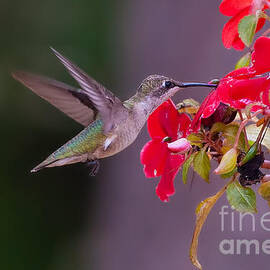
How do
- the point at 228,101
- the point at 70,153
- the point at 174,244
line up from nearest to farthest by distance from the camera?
1. the point at 228,101
2. the point at 70,153
3. the point at 174,244

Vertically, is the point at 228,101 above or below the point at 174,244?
above

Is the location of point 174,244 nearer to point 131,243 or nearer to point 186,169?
point 131,243

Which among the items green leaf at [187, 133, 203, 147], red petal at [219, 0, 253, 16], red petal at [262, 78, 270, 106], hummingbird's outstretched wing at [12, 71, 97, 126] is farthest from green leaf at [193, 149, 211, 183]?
hummingbird's outstretched wing at [12, 71, 97, 126]

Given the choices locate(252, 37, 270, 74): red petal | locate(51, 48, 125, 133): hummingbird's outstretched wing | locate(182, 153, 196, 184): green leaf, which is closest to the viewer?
locate(252, 37, 270, 74): red petal

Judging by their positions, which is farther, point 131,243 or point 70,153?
point 131,243

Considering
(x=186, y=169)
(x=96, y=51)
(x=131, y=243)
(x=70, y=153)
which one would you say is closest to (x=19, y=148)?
(x=96, y=51)

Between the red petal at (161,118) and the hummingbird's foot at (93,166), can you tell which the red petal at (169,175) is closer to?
the red petal at (161,118)

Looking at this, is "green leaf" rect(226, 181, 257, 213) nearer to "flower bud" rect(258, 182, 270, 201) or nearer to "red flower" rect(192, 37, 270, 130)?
"flower bud" rect(258, 182, 270, 201)

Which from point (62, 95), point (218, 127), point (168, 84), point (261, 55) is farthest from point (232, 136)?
point (62, 95)
